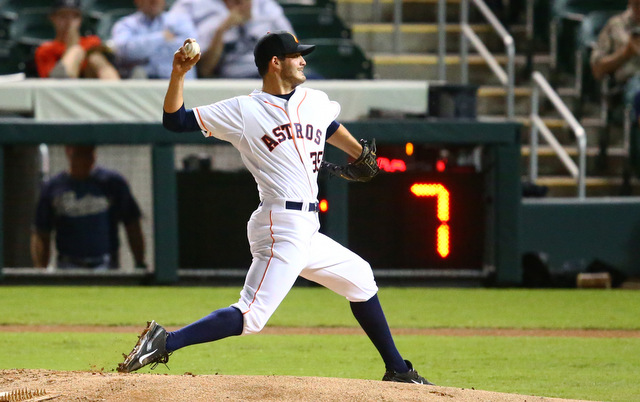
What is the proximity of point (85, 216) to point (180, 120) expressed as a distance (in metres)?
4.70

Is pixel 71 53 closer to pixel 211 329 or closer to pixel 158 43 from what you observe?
pixel 158 43

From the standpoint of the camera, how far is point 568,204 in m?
9.74

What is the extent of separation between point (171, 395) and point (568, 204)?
6536mm

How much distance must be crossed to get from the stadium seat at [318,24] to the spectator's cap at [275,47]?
7253mm

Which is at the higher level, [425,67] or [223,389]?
[425,67]

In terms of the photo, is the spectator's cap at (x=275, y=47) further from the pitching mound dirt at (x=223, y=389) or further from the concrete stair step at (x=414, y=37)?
the concrete stair step at (x=414, y=37)

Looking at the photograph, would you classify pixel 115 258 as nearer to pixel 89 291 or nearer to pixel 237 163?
pixel 89 291

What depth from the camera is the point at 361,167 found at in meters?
4.95

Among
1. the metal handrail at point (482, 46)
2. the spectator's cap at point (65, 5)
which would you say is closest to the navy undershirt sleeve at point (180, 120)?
the spectator's cap at point (65, 5)

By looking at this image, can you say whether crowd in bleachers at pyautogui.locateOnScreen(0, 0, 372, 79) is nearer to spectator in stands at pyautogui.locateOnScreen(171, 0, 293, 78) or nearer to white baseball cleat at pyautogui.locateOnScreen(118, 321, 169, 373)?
spectator in stands at pyautogui.locateOnScreen(171, 0, 293, 78)

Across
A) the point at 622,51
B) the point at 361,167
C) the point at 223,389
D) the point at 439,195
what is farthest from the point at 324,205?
the point at 223,389

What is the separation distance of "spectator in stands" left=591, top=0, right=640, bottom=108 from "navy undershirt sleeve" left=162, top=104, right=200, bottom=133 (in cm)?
749

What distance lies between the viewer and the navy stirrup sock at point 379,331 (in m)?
4.73

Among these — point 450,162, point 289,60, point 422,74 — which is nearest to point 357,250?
point 450,162
